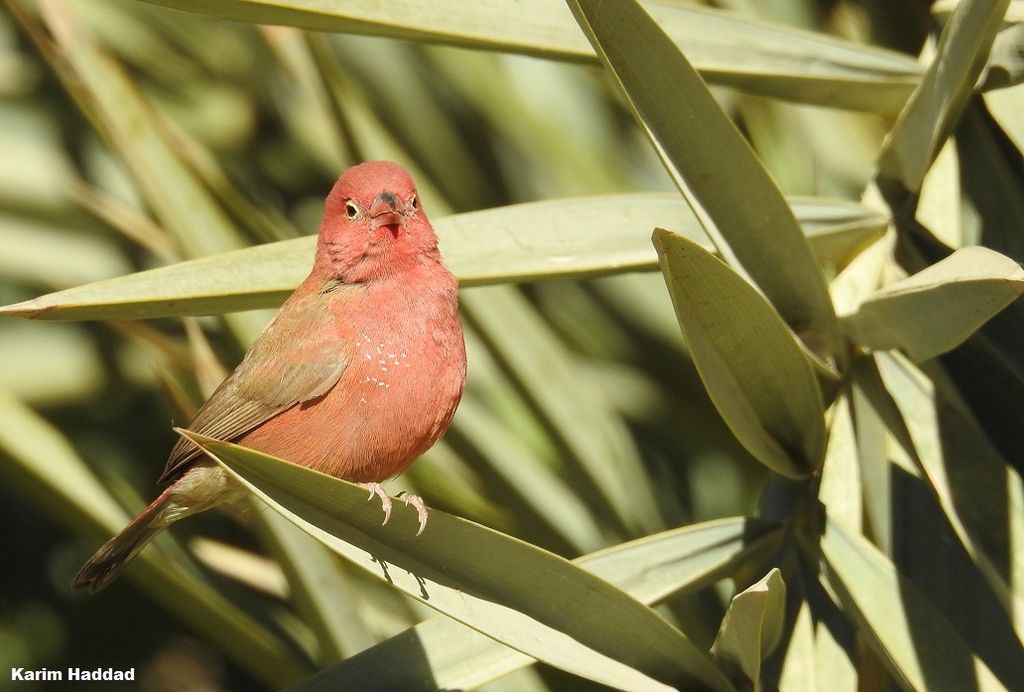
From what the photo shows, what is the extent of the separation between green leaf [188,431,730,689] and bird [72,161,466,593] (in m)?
0.60

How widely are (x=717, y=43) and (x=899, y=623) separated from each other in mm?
1294

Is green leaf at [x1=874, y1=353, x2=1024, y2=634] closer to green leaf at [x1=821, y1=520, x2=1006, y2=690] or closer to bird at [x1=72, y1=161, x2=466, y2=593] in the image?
green leaf at [x1=821, y1=520, x2=1006, y2=690]

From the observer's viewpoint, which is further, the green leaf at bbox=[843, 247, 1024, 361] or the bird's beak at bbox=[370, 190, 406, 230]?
the bird's beak at bbox=[370, 190, 406, 230]

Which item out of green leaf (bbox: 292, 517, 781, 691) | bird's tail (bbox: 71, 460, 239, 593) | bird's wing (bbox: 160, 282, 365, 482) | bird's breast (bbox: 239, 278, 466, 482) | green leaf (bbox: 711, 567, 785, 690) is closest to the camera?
green leaf (bbox: 711, 567, 785, 690)

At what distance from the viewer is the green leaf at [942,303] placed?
6.16ft

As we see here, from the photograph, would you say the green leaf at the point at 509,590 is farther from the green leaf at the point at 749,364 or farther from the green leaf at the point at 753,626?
the green leaf at the point at 749,364

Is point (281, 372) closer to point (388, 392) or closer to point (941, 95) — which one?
point (388, 392)

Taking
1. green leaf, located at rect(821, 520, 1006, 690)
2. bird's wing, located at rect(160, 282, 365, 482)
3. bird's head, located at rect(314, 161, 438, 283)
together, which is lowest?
green leaf, located at rect(821, 520, 1006, 690)

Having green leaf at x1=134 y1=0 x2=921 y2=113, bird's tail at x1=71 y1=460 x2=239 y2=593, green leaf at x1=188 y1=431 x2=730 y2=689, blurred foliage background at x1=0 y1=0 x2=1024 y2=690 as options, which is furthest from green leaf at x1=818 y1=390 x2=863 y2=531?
bird's tail at x1=71 y1=460 x2=239 y2=593

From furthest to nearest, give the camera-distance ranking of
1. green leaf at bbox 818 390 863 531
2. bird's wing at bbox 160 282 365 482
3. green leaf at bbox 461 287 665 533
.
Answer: green leaf at bbox 461 287 665 533, bird's wing at bbox 160 282 365 482, green leaf at bbox 818 390 863 531

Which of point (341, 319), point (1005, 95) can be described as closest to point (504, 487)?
point (341, 319)

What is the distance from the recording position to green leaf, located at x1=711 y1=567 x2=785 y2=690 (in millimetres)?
1854

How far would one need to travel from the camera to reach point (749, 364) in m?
2.24

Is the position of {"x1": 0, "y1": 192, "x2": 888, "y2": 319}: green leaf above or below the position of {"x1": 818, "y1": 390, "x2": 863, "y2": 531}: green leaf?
above
